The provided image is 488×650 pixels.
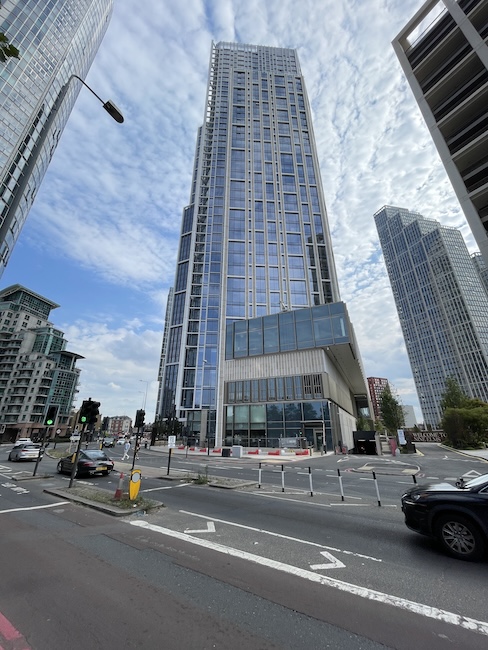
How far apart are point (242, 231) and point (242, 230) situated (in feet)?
1.09

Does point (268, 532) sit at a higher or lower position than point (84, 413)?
lower

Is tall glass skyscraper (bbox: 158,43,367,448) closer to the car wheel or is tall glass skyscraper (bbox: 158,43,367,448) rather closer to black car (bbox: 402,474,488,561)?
black car (bbox: 402,474,488,561)

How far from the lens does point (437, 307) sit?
14488 centimetres

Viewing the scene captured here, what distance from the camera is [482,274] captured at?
116250mm

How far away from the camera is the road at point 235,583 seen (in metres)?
3.21

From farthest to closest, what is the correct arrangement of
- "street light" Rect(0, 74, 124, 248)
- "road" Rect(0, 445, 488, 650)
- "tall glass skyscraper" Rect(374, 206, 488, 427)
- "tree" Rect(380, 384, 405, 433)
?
1. "tall glass skyscraper" Rect(374, 206, 488, 427)
2. "tree" Rect(380, 384, 405, 433)
3. "street light" Rect(0, 74, 124, 248)
4. "road" Rect(0, 445, 488, 650)

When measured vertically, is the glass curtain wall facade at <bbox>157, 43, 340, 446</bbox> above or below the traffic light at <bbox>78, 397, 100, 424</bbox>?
above

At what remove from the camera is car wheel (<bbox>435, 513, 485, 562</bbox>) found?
17.3ft

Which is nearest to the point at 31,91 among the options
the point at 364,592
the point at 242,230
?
the point at 242,230

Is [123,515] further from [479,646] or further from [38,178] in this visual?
[38,178]

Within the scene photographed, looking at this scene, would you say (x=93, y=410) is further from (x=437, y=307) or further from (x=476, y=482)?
(x=437, y=307)

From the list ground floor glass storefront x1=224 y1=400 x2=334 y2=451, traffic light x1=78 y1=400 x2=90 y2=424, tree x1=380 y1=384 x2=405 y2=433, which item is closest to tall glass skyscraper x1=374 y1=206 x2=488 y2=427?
tree x1=380 y1=384 x2=405 y2=433

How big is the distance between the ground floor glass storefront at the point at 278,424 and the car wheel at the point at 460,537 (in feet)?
103

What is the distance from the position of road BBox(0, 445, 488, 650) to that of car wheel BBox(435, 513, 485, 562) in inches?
11.6
